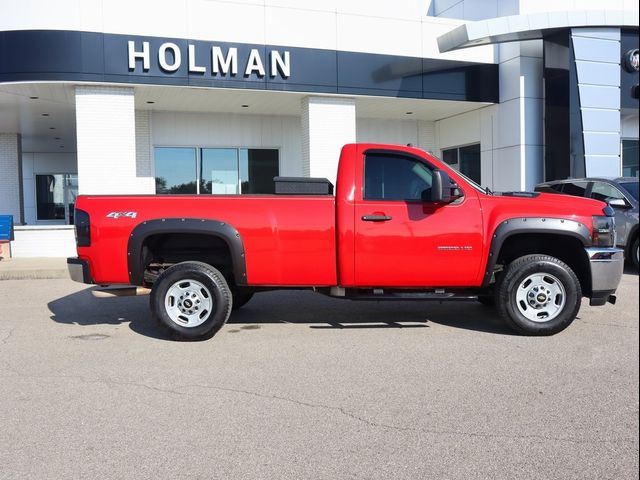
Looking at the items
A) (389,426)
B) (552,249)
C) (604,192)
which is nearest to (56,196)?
(604,192)

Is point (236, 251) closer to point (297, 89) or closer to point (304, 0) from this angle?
point (297, 89)

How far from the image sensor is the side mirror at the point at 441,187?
5.67 metres

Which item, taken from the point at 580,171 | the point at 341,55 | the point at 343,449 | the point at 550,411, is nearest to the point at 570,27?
the point at 580,171

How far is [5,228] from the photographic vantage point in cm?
1362

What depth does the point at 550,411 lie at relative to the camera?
12.9 ft

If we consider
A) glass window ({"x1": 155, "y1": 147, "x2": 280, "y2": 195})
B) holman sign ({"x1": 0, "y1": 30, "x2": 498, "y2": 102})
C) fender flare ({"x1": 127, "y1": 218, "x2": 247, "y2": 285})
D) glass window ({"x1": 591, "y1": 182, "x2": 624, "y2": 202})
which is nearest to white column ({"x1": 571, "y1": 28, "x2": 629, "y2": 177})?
holman sign ({"x1": 0, "y1": 30, "x2": 498, "y2": 102})

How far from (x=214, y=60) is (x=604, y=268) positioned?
412 inches

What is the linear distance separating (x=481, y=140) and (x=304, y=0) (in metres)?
6.73

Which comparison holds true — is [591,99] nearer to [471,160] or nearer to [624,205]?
[471,160]

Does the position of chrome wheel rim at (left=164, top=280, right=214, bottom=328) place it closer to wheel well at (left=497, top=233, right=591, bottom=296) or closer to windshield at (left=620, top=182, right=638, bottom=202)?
wheel well at (left=497, top=233, right=591, bottom=296)

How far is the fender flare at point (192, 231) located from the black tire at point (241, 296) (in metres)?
1.13

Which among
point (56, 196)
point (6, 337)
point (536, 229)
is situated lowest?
point (6, 337)

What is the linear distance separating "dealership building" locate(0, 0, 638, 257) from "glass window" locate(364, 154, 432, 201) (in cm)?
781

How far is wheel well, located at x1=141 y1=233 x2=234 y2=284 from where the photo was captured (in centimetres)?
627
